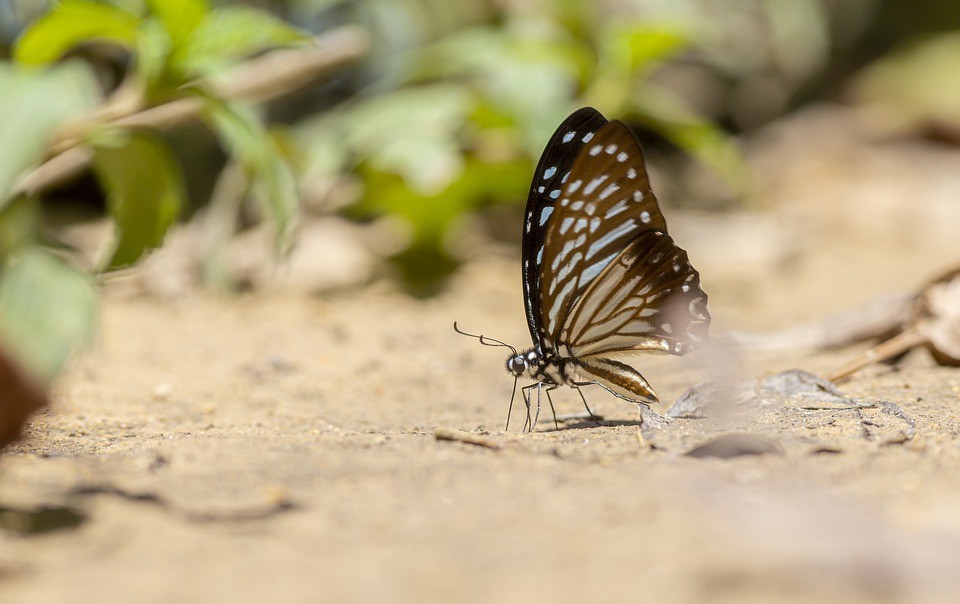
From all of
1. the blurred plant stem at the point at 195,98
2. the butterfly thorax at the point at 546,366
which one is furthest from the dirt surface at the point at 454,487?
the blurred plant stem at the point at 195,98

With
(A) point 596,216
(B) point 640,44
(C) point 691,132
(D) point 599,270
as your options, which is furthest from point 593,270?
(C) point 691,132

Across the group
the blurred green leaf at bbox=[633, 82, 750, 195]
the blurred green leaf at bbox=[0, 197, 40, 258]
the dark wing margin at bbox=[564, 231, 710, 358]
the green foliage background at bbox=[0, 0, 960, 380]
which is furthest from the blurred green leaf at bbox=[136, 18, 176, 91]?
the blurred green leaf at bbox=[633, 82, 750, 195]

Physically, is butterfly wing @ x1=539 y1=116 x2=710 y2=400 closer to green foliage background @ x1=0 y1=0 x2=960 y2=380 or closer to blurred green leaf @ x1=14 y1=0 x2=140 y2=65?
green foliage background @ x1=0 y1=0 x2=960 y2=380

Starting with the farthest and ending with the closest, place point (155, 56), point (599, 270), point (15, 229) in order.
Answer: point (15, 229)
point (155, 56)
point (599, 270)

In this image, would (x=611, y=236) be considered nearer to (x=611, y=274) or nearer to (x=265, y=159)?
(x=611, y=274)

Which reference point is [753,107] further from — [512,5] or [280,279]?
[280,279]

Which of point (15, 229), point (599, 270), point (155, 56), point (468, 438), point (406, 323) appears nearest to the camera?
point (468, 438)

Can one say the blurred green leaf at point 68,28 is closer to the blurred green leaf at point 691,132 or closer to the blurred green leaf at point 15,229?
the blurred green leaf at point 15,229
